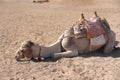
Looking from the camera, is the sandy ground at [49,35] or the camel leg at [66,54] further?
the camel leg at [66,54]

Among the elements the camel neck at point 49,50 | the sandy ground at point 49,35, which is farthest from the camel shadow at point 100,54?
the camel neck at point 49,50

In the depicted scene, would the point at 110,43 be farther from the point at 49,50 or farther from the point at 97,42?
the point at 49,50

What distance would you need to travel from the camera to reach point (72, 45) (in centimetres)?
691

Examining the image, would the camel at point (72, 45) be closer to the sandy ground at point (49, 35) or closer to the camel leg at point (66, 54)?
the camel leg at point (66, 54)

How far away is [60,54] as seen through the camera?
22.5 feet

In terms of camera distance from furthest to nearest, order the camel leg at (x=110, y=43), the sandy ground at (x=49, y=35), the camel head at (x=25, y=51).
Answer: the camel leg at (x=110, y=43)
the camel head at (x=25, y=51)
the sandy ground at (x=49, y=35)

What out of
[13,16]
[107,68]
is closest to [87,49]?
[107,68]

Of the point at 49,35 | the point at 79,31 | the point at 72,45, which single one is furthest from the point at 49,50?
the point at 49,35

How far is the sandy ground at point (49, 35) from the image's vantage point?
604 cm

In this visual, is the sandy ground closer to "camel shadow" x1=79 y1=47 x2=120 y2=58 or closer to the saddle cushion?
"camel shadow" x1=79 y1=47 x2=120 y2=58

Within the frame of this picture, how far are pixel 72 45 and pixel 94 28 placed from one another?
58cm

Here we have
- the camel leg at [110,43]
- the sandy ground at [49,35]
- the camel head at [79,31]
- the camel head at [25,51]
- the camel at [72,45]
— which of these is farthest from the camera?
the camel leg at [110,43]

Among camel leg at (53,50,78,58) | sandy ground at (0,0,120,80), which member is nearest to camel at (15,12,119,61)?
camel leg at (53,50,78,58)

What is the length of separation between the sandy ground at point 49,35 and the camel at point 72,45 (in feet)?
0.49
